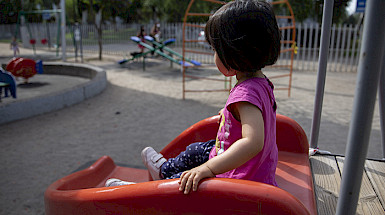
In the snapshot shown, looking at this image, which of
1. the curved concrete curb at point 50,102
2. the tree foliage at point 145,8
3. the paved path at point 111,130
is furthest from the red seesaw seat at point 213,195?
the tree foliage at point 145,8

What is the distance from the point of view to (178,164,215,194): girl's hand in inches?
36.8

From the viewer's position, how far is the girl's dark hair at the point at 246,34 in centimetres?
91

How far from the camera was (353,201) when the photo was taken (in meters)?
0.76

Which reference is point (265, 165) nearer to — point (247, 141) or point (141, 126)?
point (247, 141)

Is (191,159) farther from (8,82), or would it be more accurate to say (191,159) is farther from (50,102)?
(8,82)

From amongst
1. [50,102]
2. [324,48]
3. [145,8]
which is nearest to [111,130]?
[50,102]

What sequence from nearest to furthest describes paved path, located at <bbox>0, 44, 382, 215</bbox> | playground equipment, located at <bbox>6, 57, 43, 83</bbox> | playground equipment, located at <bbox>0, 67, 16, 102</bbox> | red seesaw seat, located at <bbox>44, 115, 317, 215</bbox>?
red seesaw seat, located at <bbox>44, 115, 317, 215</bbox>
paved path, located at <bbox>0, 44, 382, 215</bbox>
playground equipment, located at <bbox>0, 67, 16, 102</bbox>
playground equipment, located at <bbox>6, 57, 43, 83</bbox>

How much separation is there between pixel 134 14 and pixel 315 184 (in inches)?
1121

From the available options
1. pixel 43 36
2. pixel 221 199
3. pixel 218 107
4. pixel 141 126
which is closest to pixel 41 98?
pixel 141 126

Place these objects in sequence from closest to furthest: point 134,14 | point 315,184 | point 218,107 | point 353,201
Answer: point 353,201 → point 315,184 → point 218,107 → point 134,14

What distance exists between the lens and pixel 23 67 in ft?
18.2

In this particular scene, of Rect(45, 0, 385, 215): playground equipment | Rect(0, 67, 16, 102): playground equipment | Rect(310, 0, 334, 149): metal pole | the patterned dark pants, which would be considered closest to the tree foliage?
Rect(0, 67, 16, 102): playground equipment

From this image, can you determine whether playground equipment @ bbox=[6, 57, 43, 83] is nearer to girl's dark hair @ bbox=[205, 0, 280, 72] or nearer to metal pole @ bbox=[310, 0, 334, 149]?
metal pole @ bbox=[310, 0, 334, 149]

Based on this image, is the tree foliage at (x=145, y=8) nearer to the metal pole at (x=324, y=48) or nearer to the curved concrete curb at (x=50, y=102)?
the curved concrete curb at (x=50, y=102)
